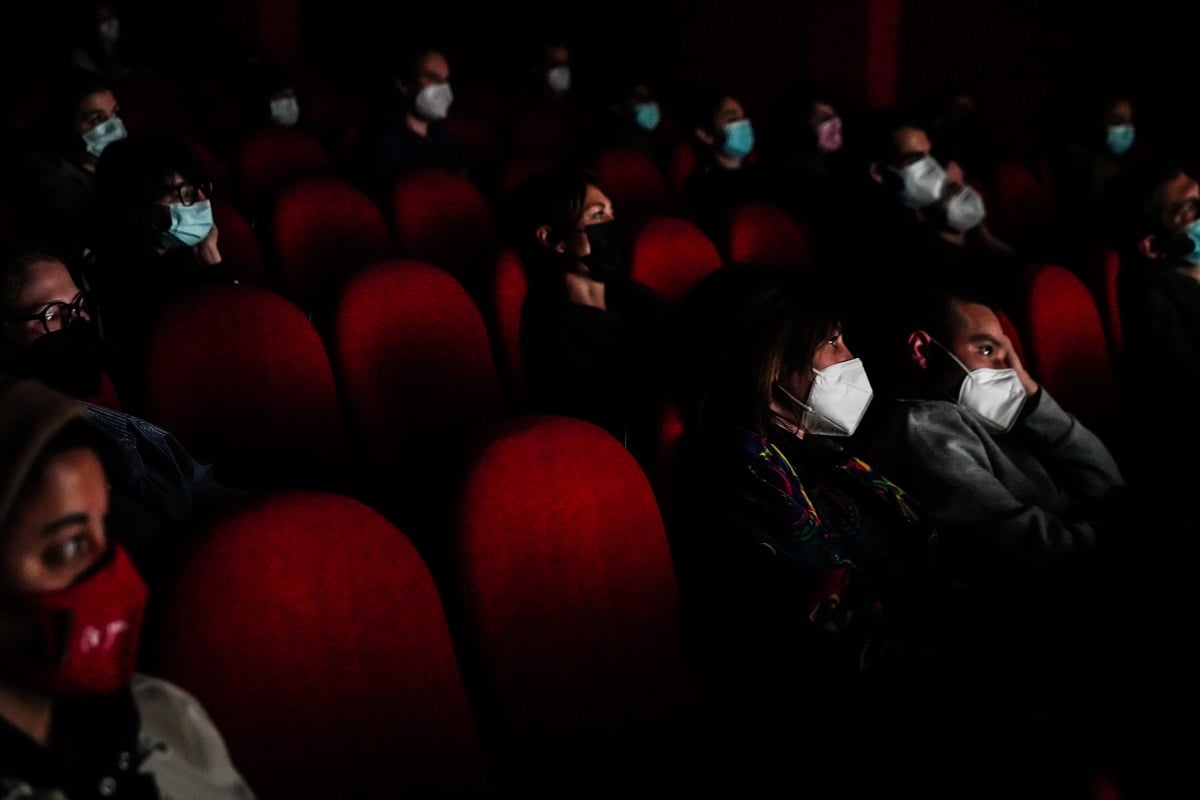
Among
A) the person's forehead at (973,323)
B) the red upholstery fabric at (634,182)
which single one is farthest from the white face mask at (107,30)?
the person's forehead at (973,323)

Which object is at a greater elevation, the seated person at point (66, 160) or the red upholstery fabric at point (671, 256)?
the seated person at point (66, 160)

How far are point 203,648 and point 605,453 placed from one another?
0.56 metres

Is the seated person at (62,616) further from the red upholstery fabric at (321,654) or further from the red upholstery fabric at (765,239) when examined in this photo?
the red upholstery fabric at (765,239)

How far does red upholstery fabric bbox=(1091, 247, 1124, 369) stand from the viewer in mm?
2695

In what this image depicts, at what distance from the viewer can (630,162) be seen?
389 centimetres

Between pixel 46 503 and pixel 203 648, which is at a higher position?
pixel 46 503

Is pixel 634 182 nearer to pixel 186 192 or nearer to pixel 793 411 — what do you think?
pixel 186 192

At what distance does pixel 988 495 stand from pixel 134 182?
1781 mm

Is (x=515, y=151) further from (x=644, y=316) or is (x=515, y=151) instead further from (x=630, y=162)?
(x=644, y=316)

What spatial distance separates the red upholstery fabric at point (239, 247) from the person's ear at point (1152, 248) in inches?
89.7

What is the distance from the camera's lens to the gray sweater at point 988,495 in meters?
1.73

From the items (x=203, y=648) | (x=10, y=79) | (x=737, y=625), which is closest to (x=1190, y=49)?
(x=737, y=625)

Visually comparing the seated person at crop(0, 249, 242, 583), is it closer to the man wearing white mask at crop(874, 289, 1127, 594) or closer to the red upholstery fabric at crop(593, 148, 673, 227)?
the man wearing white mask at crop(874, 289, 1127, 594)

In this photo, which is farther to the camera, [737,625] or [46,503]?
[737,625]
